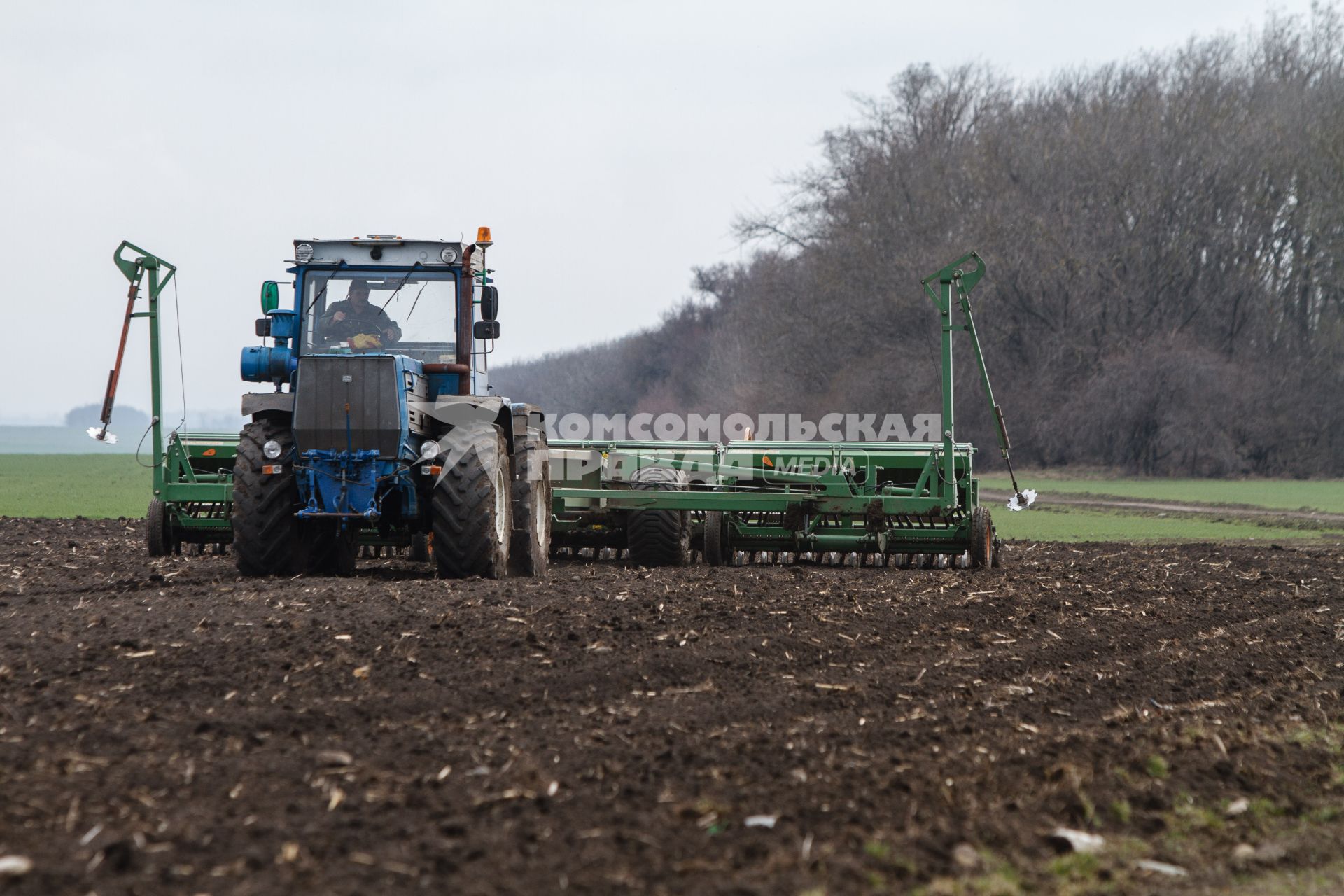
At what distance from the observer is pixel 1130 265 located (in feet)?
153

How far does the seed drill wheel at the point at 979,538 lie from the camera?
13.2 meters

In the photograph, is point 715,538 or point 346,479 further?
point 715,538

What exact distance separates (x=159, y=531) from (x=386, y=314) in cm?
356

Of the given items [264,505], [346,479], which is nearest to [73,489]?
[264,505]

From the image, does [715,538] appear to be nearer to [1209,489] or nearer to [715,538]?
[715,538]

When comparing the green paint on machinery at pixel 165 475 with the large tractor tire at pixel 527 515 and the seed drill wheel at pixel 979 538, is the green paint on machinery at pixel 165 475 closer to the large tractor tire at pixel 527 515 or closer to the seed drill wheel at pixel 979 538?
the large tractor tire at pixel 527 515

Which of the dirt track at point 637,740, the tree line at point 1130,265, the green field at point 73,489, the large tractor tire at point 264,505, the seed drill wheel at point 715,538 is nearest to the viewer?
the dirt track at point 637,740

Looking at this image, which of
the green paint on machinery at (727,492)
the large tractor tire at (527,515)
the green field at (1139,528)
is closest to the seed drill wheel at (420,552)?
the green paint on machinery at (727,492)

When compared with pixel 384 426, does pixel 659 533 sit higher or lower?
lower

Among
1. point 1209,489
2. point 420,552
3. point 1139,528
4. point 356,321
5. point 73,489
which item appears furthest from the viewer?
point 1209,489

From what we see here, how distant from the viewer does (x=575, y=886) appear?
407cm

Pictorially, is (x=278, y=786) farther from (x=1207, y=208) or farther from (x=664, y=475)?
(x=1207, y=208)

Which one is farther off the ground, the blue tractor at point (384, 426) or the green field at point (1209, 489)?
the blue tractor at point (384, 426)

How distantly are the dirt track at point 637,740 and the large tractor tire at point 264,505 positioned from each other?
0.33 meters
